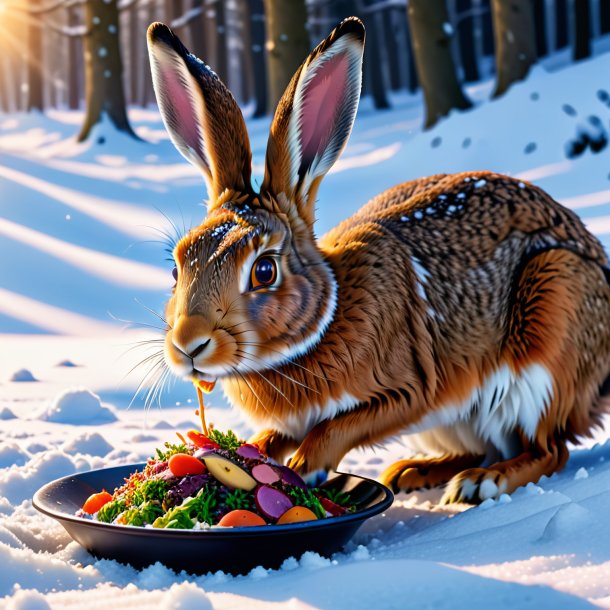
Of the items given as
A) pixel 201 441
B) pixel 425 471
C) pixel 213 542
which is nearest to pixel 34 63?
pixel 425 471

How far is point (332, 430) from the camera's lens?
12.2 feet

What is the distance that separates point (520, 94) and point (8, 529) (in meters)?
9.50

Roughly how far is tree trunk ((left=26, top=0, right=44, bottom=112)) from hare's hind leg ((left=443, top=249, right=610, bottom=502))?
74.1 ft

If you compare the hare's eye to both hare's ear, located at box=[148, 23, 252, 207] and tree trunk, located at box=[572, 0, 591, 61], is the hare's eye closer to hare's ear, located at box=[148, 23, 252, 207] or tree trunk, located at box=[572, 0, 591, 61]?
hare's ear, located at box=[148, 23, 252, 207]

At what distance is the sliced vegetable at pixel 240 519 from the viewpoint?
3.17 m

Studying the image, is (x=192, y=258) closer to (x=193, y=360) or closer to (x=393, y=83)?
(x=193, y=360)

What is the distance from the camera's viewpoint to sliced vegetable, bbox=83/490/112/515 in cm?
359

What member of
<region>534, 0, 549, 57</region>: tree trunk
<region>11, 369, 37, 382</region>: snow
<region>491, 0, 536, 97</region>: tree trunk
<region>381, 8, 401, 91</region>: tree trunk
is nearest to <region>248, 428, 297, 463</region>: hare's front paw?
<region>11, 369, 37, 382</region>: snow

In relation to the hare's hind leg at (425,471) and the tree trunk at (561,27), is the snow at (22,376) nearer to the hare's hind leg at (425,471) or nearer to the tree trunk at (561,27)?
the hare's hind leg at (425,471)

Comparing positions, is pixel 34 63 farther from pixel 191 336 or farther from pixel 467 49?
pixel 191 336

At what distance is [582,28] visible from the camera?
56.0 ft

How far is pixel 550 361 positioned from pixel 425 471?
790mm

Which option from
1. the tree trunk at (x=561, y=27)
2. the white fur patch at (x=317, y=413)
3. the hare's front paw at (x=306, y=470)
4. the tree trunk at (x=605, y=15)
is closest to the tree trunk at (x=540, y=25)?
the tree trunk at (x=605, y=15)

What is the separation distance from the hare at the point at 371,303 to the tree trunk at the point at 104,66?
1376 cm
